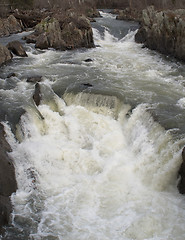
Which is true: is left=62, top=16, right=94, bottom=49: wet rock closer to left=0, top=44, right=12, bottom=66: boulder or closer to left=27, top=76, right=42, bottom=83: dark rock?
left=0, top=44, right=12, bottom=66: boulder

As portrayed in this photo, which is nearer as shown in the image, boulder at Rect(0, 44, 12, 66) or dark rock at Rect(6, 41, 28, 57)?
boulder at Rect(0, 44, 12, 66)

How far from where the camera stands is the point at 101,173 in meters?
8.31

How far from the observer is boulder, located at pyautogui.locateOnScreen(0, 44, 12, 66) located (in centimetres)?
1619

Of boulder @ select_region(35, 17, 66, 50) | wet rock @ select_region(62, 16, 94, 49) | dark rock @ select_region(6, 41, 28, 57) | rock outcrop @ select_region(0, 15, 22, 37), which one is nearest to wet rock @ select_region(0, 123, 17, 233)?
dark rock @ select_region(6, 41, 28, 57)

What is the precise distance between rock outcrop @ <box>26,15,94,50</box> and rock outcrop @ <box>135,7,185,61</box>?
445 cm

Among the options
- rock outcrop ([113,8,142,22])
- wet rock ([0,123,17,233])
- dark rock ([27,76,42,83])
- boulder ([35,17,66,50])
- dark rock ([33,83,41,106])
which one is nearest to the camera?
wet rock ([0,123,17,233])

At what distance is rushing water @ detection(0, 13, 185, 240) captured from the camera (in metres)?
6.52

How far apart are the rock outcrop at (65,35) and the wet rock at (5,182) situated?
13204 mm

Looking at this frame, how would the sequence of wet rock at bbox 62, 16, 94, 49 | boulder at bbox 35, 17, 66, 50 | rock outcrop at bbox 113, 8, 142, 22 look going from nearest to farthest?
boulder at bbox 35, 17, 66, 50, wet rock at bbox 62, 16, 94, 49, rock outcrop at bbox 113, 8, 142, 22

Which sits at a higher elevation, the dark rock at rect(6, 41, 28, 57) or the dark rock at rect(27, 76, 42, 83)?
the dark rock at rect(27, 76, 42, 83)

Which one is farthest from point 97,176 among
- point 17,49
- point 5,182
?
point 17,49

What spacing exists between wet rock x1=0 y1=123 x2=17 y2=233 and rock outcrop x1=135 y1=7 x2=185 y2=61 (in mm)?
12502

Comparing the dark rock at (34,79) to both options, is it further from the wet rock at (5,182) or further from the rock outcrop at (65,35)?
the rock outcrop at (65,35)

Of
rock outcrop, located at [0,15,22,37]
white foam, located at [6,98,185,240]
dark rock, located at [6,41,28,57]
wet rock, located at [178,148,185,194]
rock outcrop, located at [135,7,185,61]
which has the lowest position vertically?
rock outcrop, located at [0,15,22,37]
